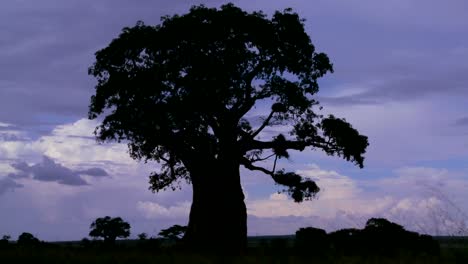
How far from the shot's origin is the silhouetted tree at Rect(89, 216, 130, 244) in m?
71.6

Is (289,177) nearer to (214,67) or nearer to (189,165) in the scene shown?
(189,165)

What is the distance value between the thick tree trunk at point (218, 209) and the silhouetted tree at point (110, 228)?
44935 millimetres

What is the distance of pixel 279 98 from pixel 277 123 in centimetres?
135

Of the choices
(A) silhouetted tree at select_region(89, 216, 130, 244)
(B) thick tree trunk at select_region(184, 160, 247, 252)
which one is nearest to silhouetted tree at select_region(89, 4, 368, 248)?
(B) thick tree trunk at select_region(184, 160, 247, 252)

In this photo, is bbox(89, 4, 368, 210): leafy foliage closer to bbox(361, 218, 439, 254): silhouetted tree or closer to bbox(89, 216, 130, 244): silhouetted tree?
bbox(361, 218, 439, 254): silhouetted tree

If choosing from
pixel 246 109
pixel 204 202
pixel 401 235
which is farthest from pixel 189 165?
pixel 401 235

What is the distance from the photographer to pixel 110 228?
72000 millimetres

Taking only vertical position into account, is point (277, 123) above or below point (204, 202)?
above

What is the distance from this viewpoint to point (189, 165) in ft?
93.2

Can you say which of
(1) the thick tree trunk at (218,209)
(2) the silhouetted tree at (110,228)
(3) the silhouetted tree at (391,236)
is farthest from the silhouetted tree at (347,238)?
(2) the silhouetted tree at (110,228)

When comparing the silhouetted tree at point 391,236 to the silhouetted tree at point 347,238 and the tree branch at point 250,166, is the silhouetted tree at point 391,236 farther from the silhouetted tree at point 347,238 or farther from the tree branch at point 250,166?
the tree branch at point 250,166

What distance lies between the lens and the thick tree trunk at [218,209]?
Result: 27578 millimetres

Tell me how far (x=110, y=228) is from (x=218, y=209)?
47057 millimetres

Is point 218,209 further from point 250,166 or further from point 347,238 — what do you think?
point 347,238
